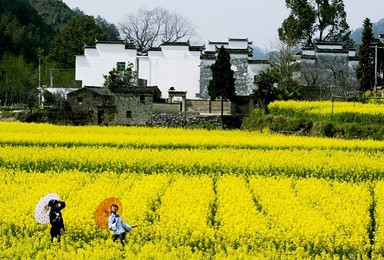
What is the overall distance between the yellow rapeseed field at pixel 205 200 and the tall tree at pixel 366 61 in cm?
2464

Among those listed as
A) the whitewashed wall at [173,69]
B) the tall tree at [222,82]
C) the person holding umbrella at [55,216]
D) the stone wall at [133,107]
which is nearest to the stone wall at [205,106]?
the tall tree at [222,82]

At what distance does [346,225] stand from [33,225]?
465cm

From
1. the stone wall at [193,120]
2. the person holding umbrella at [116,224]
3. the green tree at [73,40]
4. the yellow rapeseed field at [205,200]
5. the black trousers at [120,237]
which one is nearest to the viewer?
the person holding umbrella at [116,224]

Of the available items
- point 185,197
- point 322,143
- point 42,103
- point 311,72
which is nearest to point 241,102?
point 311,72

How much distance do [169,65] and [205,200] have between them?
127 ft

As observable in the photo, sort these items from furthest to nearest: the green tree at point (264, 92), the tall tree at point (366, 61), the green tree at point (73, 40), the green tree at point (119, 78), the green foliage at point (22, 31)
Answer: the green foliage at point (22, 31) → the green tree at point (73, 40) → the green tree at point (119, 78) → the tall tree at point (366, 61) → the green tree at point (264, 92)

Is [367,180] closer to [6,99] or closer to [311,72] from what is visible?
[311,72]

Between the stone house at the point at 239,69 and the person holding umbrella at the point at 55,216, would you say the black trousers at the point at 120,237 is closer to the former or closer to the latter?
the person holding umbrella at the point at 55,216

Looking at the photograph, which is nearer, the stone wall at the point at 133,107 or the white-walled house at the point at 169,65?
the stone wall at the point at 133,107

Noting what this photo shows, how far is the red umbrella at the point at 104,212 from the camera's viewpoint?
346 inches

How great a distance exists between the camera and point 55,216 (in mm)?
8906

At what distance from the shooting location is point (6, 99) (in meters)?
57.9

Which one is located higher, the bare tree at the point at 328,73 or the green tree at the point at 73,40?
the green tree at the point at 73,40

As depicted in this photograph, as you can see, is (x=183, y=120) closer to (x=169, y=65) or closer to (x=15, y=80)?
(x=169, y=65)
